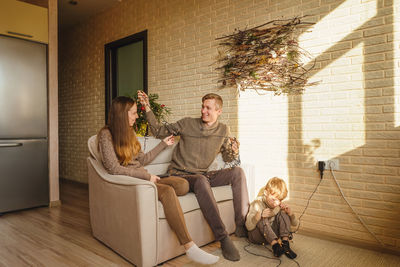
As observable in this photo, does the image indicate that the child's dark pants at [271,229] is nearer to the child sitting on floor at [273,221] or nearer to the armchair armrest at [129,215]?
the child sitting on floor at [273,221]

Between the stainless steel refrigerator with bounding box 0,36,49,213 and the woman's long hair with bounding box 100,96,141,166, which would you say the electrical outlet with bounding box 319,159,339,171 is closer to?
the woman's long hair with bounding box 100,96,141,166

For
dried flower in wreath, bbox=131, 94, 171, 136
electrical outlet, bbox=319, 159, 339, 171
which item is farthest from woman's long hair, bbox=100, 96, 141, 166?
electrical outlet, bbox=319, 159, 339, 171

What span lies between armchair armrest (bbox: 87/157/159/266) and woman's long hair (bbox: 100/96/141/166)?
19cm

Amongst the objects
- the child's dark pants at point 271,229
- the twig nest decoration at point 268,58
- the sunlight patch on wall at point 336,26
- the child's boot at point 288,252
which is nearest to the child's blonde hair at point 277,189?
the child's dark pants at point 271,229

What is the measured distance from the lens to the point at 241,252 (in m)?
2.20

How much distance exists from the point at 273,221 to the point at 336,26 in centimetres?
172

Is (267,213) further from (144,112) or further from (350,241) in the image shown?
(144,112)

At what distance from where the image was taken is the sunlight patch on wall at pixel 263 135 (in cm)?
276

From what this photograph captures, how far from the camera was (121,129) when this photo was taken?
2.19 metres

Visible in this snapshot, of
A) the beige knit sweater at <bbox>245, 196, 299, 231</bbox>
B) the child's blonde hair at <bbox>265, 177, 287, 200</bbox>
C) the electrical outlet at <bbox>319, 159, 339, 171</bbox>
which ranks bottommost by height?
the beige knit sweater at <bbox>245, 196, 299, 231</bbox>

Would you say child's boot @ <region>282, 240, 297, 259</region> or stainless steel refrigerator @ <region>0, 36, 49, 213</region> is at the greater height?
stainless steel refrigerator @ <region>0, 36, 49, 213</region>

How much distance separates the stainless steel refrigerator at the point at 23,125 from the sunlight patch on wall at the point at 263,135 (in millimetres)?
2378

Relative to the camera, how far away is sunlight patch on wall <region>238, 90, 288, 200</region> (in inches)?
109

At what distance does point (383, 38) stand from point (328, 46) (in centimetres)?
41
